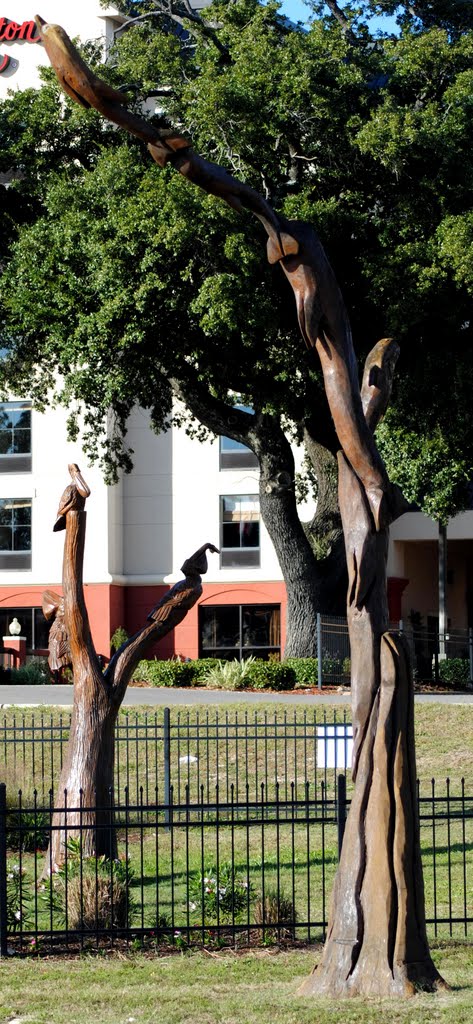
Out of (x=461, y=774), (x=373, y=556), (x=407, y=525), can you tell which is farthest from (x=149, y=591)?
(x=373, y=556)

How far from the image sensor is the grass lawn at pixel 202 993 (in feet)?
23.2

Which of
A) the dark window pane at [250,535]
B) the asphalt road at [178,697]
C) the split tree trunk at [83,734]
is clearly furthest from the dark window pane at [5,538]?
the split tree trunk at [83,734]

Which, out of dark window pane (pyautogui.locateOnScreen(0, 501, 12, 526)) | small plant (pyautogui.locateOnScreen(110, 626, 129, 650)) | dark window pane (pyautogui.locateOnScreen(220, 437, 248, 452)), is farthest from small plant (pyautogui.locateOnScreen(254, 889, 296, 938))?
dark window pane (pyautogui.locateOnScreen(0, 501, 12, 526))

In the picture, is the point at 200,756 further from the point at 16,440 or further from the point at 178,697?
the point at 16,440

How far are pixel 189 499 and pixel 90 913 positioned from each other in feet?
96.3

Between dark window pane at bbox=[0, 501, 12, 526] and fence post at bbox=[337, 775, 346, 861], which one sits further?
dark window pane at bbox=[0, 501, 12, 526]

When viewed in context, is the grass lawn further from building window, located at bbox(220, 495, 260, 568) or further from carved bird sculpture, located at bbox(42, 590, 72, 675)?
building window, located at bbox(220, 495, 260, 568)

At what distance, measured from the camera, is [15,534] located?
38.8 m

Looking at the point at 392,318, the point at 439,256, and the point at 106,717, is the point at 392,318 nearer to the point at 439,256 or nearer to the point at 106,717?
the point at 439,256

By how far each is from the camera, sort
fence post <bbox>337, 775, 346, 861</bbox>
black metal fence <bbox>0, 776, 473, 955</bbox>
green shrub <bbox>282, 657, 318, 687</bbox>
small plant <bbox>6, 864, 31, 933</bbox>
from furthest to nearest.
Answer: green shrub <bbox>282, 657, 318, 687</bbox>
small plant <bbox>6, 864, 31, 933</bbox>
fence post <bbox>337, 775, 346, 861</bbox>
black metal fence <bbox>0, 776, 473, 955</bbox>

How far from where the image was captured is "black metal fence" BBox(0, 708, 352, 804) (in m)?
15.7

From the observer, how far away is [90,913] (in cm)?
975

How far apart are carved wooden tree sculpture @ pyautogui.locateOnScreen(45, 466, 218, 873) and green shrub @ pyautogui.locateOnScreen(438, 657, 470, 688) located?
67.8ft

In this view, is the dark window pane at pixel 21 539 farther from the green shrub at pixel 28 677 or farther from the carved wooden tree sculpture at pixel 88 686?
the carved wooden tree sculpture at pixel 88 686
